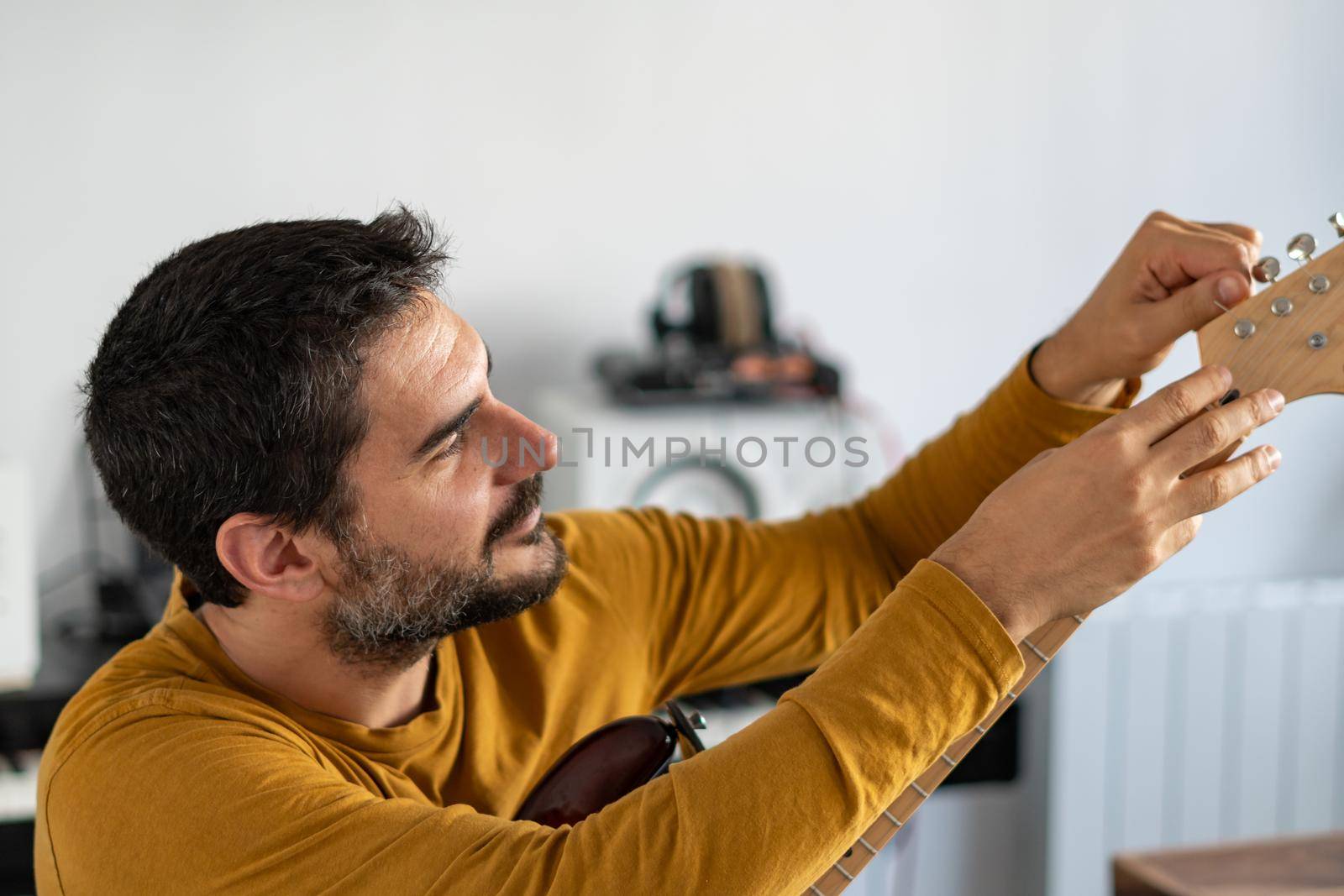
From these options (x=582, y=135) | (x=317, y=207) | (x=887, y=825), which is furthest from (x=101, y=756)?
(x=582, y=135)

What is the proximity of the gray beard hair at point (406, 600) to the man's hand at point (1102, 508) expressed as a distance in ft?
1.20

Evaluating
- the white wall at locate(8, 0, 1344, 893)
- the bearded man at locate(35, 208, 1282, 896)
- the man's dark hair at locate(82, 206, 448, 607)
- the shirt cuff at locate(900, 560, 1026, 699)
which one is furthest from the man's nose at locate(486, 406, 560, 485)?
the white wall at locate(8, 0, 1344, 893)

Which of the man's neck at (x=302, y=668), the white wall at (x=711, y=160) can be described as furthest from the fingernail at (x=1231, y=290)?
the white wall at (x=711, y=160)

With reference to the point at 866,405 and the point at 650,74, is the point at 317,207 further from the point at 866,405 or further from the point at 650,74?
the point at 866,405

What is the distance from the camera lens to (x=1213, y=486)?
773mm

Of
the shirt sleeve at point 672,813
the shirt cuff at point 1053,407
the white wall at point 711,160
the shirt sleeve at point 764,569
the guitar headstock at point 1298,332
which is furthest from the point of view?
the white wall at point 711,160

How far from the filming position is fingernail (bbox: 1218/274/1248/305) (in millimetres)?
917

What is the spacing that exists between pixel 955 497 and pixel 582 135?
133 cm

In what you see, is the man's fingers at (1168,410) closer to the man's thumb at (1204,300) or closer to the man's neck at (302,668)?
the man's thumb at (1204,300)

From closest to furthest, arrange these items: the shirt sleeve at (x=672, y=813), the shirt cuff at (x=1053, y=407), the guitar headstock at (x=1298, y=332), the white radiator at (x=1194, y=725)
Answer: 1. the shirt sleeve at (x=672, y=813)
2. the guitar headstock at (x=1298, y=332)
3. the shirt cuff at (x=1053, y=407)
4. the white radiator at (x=1194, y=725)

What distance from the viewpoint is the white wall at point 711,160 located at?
2.05m

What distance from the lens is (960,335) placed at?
2.48 meters

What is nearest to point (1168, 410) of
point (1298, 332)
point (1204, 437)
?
point (1204, 437)

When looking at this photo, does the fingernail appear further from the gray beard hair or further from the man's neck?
the man's neck
